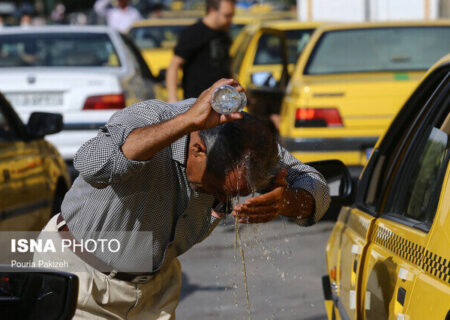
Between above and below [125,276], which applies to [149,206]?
above

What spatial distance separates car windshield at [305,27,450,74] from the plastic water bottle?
6.55 m

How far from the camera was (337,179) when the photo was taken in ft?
13.1

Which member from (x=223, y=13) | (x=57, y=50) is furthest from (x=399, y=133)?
(x=57, y=50)

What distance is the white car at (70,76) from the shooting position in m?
9.09

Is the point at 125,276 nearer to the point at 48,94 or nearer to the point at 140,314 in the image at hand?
the point at 140,314

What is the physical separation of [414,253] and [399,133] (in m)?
1.25

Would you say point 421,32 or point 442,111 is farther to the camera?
point 421,32

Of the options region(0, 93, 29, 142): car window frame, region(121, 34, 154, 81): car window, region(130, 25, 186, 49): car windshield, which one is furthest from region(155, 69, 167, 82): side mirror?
region(130, 25, 186, 49): car windshield

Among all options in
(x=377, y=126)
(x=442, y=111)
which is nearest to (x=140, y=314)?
(x=442, y=111)

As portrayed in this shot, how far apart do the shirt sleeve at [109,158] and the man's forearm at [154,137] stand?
0.9 inches

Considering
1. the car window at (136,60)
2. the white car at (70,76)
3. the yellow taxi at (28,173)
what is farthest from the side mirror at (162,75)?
the yellow taxi at (28,173)

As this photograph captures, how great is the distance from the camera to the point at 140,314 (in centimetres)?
315

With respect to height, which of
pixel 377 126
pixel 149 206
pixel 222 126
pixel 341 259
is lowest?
pixel 377 126

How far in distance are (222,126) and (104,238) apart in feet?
2.03
